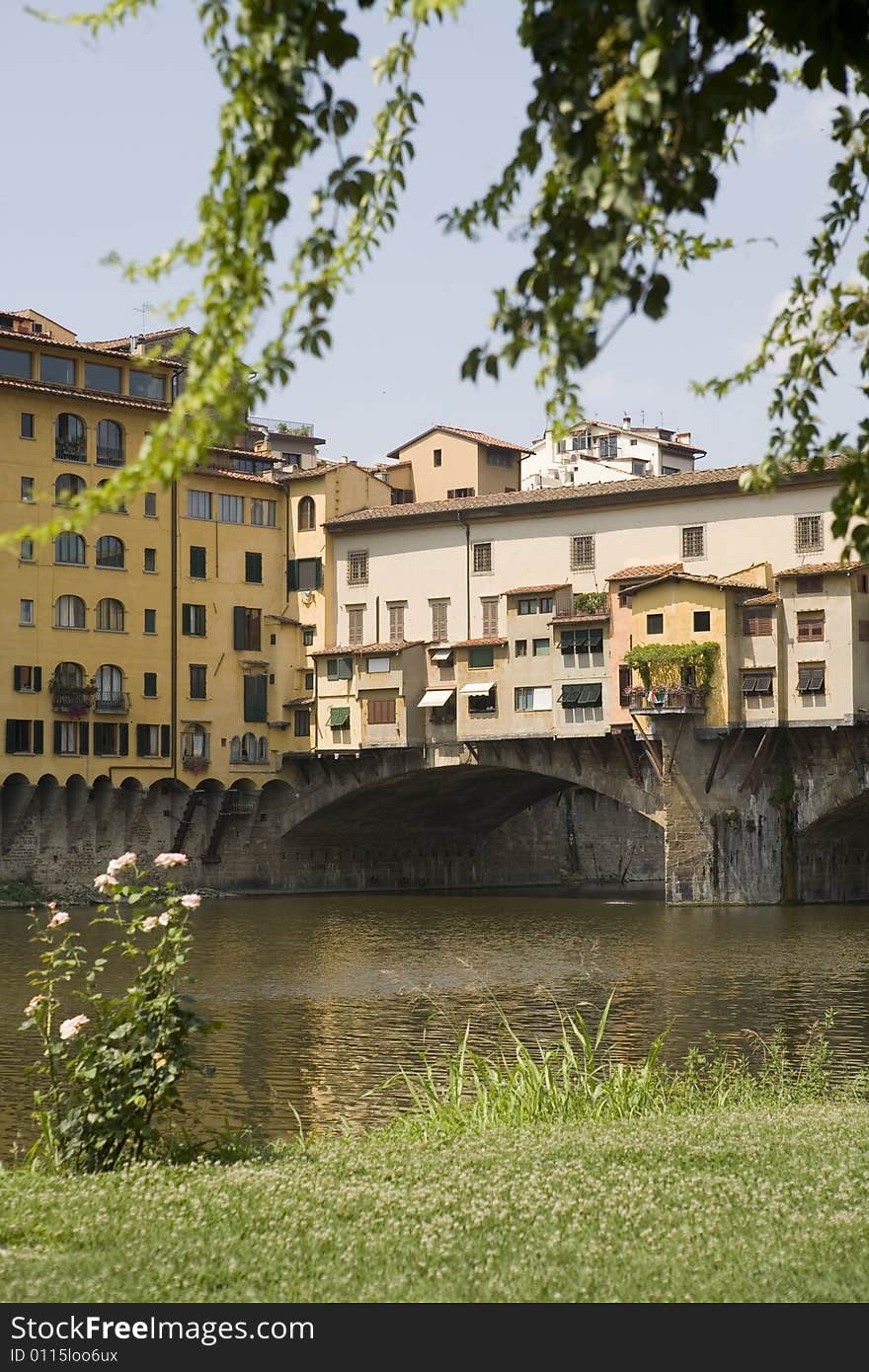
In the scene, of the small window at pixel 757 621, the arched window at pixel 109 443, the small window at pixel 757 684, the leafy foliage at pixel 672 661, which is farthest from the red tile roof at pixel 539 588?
the arched window at pixel 109 443

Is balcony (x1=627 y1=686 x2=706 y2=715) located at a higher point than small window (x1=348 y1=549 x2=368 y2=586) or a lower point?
lower

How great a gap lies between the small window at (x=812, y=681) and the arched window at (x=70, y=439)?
26.6 m

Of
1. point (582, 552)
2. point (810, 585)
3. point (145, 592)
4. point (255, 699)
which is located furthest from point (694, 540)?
point (145, 592)

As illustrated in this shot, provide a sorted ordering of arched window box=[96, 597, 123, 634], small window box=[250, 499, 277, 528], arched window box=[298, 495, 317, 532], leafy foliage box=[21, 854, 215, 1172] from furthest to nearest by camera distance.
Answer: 1. arched window box=[298, 495, 317, 532]
2. small window box=[250, 499, 277, 528]
3. arched window box=[96, 597, 123, 634]
4. leafy foliage box=[21, 854, 215, 1172]

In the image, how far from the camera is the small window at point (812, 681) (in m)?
57.8

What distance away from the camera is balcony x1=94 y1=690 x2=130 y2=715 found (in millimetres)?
64938

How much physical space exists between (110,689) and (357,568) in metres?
11.2

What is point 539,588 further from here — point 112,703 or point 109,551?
point 112,703

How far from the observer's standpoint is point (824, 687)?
189ft

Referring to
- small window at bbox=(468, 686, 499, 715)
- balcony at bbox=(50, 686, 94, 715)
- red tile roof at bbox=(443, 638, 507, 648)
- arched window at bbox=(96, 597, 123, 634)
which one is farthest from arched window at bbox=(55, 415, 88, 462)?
small window at bbox=(468, 686, 499, 715)

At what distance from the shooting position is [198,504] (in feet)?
227

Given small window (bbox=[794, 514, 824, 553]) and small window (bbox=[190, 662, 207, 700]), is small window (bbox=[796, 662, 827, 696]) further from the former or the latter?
small window (bbox=[190, 662, 207, 700])

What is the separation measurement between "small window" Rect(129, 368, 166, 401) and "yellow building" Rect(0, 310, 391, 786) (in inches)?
2.9
